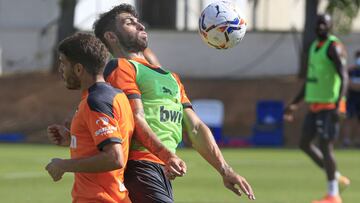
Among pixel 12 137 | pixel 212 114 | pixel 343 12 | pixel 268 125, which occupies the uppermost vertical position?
pixel 343 12

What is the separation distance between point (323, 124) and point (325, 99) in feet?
1.36

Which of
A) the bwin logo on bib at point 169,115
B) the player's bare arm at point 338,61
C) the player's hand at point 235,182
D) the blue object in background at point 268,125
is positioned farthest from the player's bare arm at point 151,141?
the blue object in background at point 268,125

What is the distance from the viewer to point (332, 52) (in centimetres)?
1450

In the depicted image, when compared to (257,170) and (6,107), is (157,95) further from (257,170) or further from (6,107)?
(6,107)

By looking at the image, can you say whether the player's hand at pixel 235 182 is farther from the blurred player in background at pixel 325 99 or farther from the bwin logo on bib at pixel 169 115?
the blurred player in background at pixel 325 99

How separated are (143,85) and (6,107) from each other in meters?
24.4

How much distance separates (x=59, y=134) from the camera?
7.45 m

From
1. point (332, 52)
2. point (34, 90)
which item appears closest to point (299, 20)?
point (34, 90)

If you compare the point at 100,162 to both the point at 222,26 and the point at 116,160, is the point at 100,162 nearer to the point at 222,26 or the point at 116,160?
the point at 116,160

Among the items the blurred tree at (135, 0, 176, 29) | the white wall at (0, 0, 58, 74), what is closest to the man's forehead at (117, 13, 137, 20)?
the white wall at (0, 0, 58, 74)

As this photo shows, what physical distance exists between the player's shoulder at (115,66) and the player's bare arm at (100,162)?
847 mm

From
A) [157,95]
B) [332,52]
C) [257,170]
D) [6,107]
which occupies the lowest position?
[6,107]

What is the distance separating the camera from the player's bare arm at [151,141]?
6992 mm

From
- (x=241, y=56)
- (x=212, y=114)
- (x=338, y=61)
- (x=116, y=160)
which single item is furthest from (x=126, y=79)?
(x=241, y=56)
